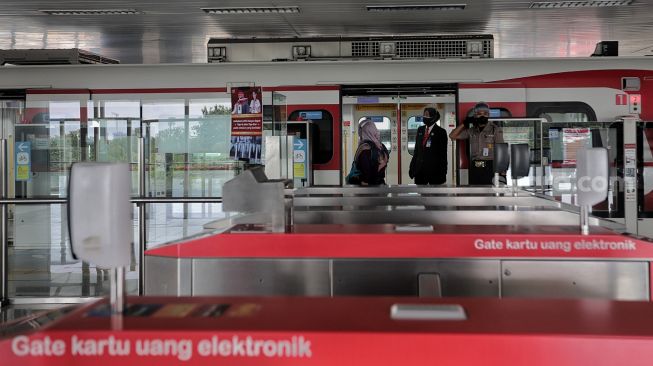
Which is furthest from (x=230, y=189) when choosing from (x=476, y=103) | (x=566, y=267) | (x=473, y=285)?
(x=476, y=103)

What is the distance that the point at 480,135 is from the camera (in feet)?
28.5

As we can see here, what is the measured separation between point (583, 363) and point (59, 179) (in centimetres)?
747

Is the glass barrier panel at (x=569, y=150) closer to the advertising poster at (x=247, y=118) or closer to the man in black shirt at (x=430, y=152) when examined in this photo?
the man in black shirt at (x=430, y=152)

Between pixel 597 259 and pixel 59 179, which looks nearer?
pixel 597 259

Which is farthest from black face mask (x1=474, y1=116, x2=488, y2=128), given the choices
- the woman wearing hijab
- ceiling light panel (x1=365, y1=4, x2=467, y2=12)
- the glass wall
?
the glass wall

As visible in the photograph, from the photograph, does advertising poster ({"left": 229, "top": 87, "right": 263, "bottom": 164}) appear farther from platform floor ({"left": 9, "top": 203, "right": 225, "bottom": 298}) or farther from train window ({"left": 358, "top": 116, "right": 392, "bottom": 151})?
train window ({"left": 358, "top": 116, "right": 392, "bottom": 151})

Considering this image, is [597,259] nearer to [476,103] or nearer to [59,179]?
[476,103]

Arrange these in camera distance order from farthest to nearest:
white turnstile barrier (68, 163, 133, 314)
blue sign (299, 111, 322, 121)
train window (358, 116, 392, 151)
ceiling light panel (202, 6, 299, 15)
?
train window (358, 116, 392, 151)
ceiling light panel (202, 6, 299, 15)
blue sign (299, 111, 322, 121)
white turnstile barrier (68, 163, 133, 314)

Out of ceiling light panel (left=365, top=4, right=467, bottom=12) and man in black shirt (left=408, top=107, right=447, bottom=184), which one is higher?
ceiling light panel (left=365, top=4, right=467, bottom=12)

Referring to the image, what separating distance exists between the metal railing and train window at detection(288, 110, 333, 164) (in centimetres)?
180

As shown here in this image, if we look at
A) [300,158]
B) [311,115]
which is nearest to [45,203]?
[300,158]

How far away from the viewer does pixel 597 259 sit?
3.39 meters

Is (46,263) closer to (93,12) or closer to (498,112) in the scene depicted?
(93,12)

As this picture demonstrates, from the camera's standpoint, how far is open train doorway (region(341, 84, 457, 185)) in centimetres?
925
